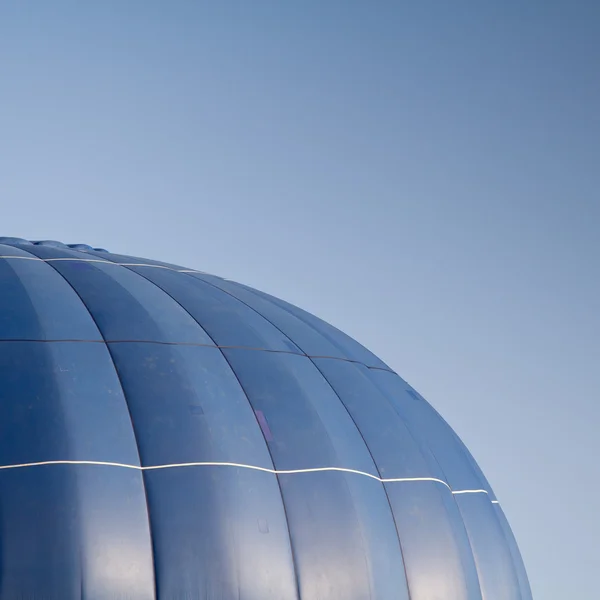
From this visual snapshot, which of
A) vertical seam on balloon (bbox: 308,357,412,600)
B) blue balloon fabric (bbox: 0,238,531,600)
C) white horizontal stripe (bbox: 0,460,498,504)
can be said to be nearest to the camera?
blue balloon fabric (bbox: 0,238,531,600)

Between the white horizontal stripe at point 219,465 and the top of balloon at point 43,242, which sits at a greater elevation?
the top of balloon at point 43,242

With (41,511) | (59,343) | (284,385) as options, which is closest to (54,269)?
(59,343)

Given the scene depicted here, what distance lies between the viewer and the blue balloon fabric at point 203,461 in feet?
28.8

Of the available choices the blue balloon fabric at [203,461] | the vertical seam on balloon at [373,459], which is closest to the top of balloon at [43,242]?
the blue balloon fabric at [203,461]

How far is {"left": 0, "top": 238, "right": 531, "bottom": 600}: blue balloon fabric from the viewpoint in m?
8.77

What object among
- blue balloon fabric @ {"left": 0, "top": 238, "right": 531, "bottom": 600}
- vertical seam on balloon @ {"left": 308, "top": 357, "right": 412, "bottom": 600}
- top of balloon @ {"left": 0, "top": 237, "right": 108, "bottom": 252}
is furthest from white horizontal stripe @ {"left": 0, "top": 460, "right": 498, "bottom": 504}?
top of balloon @ {"left": 0, "top": 237, "right": 108, "bottom": 252}

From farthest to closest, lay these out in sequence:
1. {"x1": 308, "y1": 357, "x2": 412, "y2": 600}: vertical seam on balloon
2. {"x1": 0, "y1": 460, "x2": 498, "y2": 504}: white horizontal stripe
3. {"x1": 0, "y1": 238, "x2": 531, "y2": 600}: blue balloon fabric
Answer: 1. {"x1": 308, "y1": 357, "x2": 412, "y2": 600}: vertical seam on balloon
2. {"x1": 0, "y1": 460, "x2": 498, "y2": 504}: white horizontal stripe
3. {"x1": 0, "y1": 238, "x2": 531, "y2": 600}: blue balloon fabric

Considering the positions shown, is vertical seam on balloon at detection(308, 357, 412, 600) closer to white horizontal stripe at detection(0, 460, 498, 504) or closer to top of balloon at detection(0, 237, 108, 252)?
white horizontal stripe at detection(0, 460, 498, 504)

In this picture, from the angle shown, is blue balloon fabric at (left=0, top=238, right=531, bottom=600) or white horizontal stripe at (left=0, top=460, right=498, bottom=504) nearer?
blue balloon fabric at (left=0, top=238, right=531, bottom=600)

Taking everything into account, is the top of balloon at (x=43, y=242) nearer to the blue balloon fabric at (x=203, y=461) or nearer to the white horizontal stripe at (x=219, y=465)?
the blue balloon fabric at (x=203, y=461)

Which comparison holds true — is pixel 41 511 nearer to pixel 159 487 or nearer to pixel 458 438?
pixel 159 487

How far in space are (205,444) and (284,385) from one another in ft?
4.78

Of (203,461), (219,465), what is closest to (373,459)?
(219,465)

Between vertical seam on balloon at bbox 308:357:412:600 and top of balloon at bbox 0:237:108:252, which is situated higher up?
top of balloon at bbox 0:237:108:252
